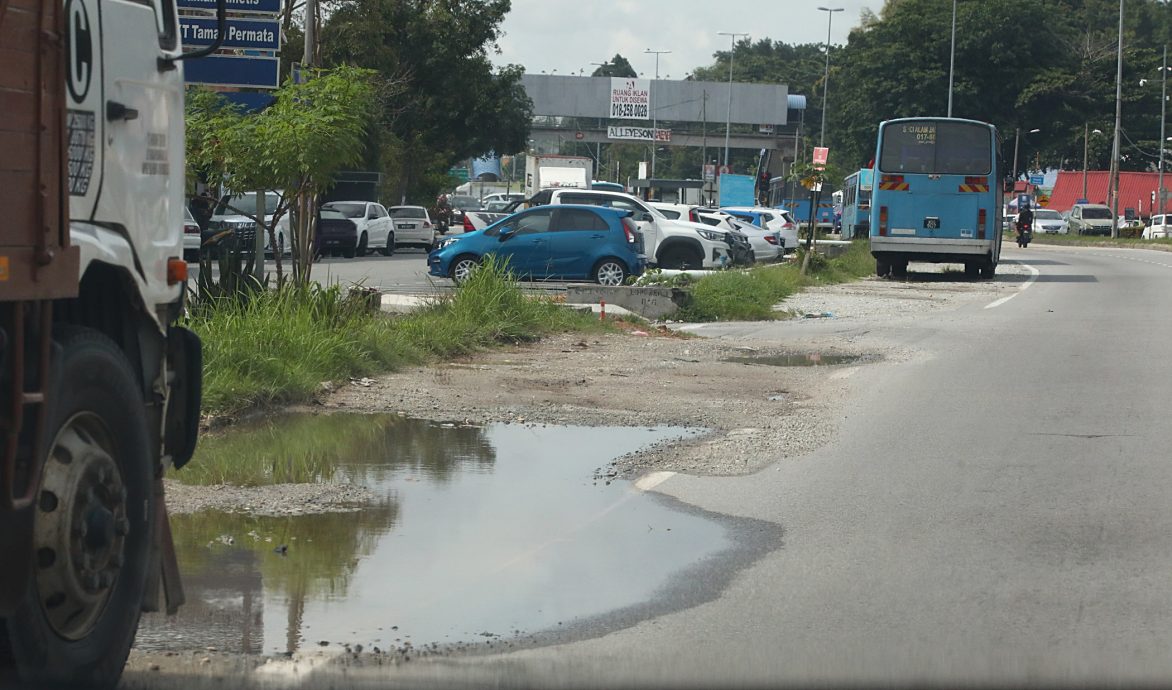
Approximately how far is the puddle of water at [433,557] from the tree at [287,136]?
18.1ft

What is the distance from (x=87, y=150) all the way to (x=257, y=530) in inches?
117

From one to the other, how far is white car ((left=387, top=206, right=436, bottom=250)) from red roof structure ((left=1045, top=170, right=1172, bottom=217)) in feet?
183

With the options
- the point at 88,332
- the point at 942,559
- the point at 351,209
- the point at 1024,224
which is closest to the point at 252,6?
the point at 942,559

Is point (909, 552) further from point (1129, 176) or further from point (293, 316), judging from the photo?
point (1129, 176)

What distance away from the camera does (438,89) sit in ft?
180

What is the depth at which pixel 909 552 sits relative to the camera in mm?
6973

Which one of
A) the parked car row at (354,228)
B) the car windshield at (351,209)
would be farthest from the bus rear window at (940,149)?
the car windshield at (351,209)

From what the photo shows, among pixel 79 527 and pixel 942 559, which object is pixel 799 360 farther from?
pixel 79 527

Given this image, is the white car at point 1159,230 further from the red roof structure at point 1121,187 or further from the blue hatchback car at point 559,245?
the blue hatchback car at point 559,245

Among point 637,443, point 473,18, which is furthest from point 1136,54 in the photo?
point 637,443

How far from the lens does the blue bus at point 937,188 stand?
32.5 metres

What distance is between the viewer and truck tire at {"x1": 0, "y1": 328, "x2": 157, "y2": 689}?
4066mm

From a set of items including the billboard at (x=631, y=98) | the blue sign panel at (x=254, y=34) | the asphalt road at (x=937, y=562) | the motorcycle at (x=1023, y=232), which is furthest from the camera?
the billboard at (x=631, y=98)

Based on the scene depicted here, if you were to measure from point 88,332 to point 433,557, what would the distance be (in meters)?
2.68
